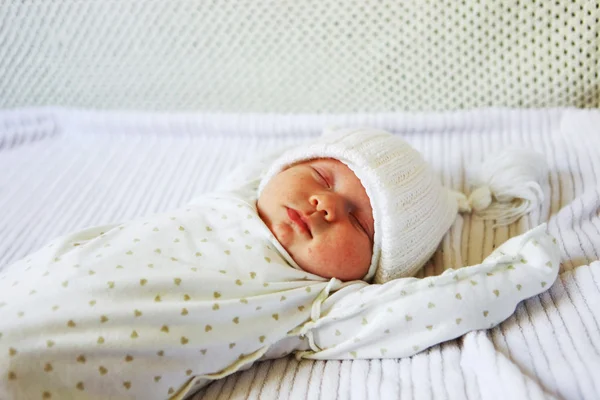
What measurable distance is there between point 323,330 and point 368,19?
0.74m

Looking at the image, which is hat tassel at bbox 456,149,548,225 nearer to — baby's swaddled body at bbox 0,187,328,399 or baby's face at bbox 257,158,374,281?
baby's face at bbox 257,158,374,281

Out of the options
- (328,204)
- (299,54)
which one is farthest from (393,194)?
(299,54)

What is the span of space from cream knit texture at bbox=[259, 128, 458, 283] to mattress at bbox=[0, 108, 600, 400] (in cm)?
8

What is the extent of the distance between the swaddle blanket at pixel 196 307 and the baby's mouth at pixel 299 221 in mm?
47

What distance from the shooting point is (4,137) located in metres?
1.37

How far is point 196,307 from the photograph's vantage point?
2.50 ft

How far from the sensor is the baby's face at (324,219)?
868mm

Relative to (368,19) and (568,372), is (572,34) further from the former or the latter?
(568,372)

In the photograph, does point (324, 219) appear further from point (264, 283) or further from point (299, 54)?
point (299, 54)

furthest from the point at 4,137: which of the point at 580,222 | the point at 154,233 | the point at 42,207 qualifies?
the point at 580,222

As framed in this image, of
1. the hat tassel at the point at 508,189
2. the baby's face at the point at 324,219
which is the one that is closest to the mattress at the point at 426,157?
the hat tassel at the point at 508,189

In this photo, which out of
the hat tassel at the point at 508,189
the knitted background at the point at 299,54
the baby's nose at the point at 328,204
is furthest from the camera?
the knitted background at the point at 299,54

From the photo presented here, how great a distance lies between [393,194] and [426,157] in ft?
1.22

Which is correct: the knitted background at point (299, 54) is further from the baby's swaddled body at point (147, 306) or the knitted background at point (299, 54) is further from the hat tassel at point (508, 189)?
the baby's swaddled body at point (147, 306)
